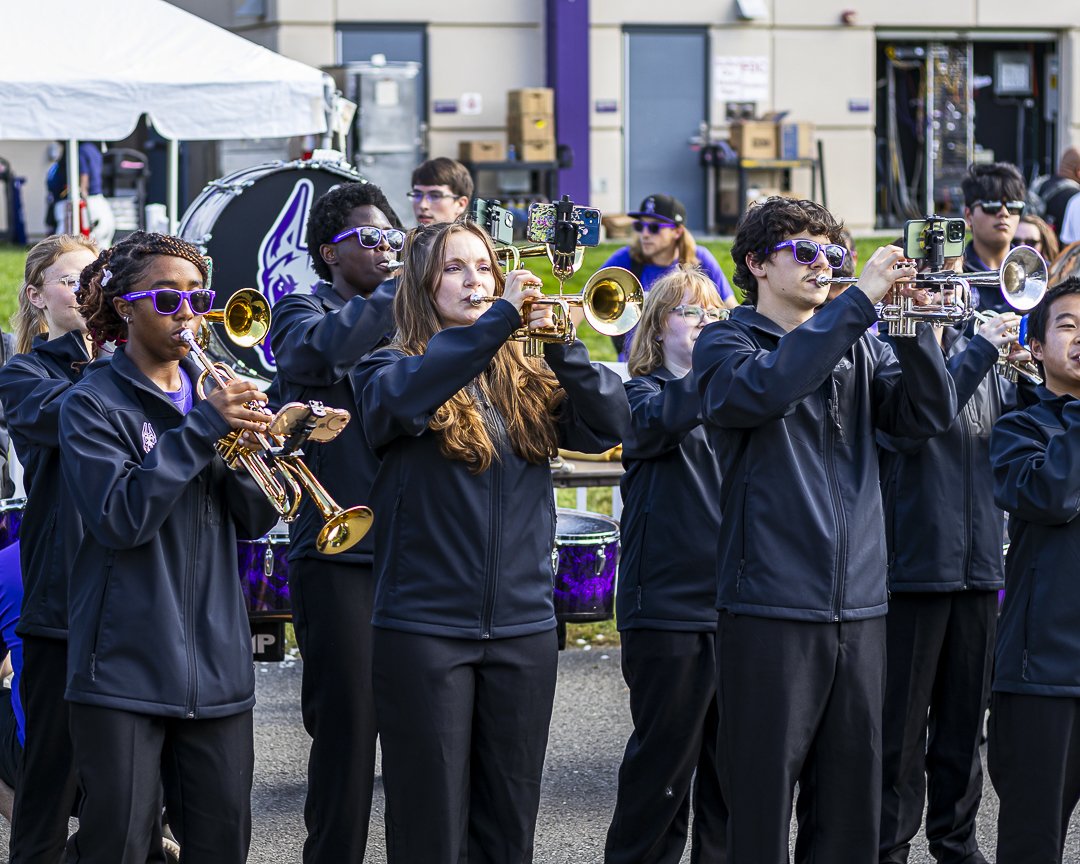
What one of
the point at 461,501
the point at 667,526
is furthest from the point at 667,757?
the point at 461,501

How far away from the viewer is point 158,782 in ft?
13.0

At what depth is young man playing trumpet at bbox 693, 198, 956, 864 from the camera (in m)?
4.09

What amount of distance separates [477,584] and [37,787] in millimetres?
1469

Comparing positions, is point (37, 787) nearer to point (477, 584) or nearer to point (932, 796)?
point (477, 584)

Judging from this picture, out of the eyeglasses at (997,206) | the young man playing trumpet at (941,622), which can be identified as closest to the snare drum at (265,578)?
the young man playing trumpet at (941,622)

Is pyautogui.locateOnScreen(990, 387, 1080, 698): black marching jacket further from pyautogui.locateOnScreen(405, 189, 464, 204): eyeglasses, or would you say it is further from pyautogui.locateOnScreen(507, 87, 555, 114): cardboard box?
pyautogui.locateOnScreen(507, 87, 555, 114): cardboard box

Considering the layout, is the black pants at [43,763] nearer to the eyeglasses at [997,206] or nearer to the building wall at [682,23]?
the eyeglasses at [997,206]

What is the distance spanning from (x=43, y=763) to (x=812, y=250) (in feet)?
8.17

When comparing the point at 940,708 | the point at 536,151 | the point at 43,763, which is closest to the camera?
the point at 43,763

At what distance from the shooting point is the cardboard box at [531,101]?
61.5 ft

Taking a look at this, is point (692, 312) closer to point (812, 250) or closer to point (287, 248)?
point (812, 250)

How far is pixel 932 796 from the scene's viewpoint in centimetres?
533

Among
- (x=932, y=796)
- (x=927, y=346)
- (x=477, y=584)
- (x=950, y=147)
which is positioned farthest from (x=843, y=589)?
(x=950, y=147)

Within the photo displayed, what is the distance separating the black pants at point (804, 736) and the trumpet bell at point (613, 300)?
32.6 inches
